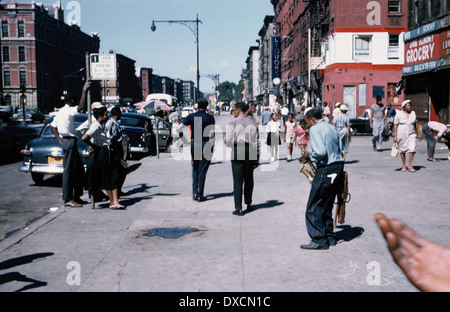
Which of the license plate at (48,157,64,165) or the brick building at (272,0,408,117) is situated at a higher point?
the brick building at (272,0,408,117)

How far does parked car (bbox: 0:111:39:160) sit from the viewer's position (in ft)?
59.4

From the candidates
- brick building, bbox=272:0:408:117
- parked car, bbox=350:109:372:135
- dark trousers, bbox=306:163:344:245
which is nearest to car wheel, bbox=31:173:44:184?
dark trousers, bbox=306:163:344:245

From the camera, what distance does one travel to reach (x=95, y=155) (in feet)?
29.9

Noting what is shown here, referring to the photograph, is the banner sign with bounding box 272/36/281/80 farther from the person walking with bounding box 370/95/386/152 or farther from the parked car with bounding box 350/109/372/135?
the person walking with bounding box 370/95/386/152

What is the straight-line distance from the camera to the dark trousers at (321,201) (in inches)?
249

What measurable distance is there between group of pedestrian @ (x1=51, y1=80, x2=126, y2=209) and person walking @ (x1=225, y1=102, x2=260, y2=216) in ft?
7.01

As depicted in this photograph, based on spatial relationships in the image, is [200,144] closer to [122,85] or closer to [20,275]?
[20,275]

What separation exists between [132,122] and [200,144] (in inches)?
413

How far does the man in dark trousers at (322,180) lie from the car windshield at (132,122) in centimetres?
1399

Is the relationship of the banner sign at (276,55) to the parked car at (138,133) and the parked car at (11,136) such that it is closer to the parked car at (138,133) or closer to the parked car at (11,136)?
the parked car at (138,133)

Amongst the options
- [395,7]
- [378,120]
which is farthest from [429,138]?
[395,7]

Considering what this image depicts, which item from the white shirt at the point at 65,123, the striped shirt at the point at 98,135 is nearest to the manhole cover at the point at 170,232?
the striped shirt at the point at 98,135

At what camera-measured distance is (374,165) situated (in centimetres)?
1488
